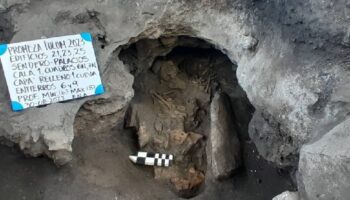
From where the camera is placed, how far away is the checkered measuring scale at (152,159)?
2941 mm

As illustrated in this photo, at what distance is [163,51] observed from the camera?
10.0 feet

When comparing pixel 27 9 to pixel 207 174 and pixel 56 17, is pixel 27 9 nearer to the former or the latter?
pixel 56 17

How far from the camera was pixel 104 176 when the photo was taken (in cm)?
277

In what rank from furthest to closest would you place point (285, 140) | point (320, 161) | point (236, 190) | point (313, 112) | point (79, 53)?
point (236, 190) < point (79, 53) < point (285, 140) < point (313, 112) < point (320, 161)

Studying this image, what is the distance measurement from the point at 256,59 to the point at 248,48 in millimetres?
78

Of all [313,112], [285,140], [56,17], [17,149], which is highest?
[56,17]

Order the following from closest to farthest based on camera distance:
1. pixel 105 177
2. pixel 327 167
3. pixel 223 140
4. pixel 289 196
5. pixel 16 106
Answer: pixel 327 167
pixel 289 196
pixel 16 106
pixel 105 177
pixel 223 140

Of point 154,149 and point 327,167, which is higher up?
point 327,167

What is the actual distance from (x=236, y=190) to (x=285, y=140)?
58cm

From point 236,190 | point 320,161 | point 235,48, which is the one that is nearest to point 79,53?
point 235,48

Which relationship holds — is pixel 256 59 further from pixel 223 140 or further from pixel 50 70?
pixel 50 70

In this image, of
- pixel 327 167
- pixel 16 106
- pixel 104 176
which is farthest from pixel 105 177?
pixel 327 167

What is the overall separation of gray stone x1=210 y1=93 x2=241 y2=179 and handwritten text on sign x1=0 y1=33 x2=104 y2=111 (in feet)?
2.21

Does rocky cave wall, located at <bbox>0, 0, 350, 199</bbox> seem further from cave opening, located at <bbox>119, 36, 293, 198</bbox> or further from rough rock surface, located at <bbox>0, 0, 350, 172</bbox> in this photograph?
cave opening, located at <bbox>119, 36, 293, 198</bbox>
